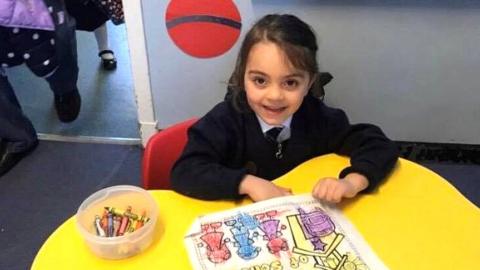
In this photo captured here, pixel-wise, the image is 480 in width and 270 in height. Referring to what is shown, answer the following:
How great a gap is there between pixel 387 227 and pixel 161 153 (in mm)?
484

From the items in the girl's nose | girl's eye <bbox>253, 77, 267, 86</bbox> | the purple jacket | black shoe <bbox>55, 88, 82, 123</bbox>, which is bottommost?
black shoe <bbox>55, 88, 82, 123</bbox>

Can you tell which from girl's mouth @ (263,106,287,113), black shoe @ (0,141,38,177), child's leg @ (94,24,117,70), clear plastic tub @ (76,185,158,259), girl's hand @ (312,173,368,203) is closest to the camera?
clear plastic tub @ (76,185,158,259)

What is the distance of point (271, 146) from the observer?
1.08m

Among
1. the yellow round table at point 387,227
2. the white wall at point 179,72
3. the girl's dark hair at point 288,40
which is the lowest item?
the white wall at point 179,72

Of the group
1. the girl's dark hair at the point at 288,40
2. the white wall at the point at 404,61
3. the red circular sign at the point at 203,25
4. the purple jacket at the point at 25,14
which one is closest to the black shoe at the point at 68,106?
the purple jacket at the point at 25,14

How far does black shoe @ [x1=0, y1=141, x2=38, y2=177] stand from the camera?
1.98 metres

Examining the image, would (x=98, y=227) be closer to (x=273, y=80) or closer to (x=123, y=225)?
Result: (x=123, y=225)

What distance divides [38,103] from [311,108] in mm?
1687

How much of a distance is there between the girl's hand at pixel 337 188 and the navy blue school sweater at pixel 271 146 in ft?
0.08

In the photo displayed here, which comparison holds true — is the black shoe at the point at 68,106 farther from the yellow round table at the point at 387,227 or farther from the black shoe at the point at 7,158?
the yellow round table at the point at 387,227

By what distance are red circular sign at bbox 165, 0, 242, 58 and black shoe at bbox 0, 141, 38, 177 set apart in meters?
0.78

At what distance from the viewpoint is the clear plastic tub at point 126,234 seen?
2.54 feet

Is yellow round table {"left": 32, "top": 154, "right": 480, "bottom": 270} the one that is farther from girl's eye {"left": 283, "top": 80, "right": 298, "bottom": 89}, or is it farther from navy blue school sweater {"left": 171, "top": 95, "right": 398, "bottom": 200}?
girl's eye {"left": 283, "top": 80, "right": 298, "bottom": 89}

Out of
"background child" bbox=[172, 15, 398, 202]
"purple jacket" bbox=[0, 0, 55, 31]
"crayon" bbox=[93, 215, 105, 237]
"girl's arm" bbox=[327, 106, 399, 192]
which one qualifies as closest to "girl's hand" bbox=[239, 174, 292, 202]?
"background child" bbox=[172, 15, 398, 202]
